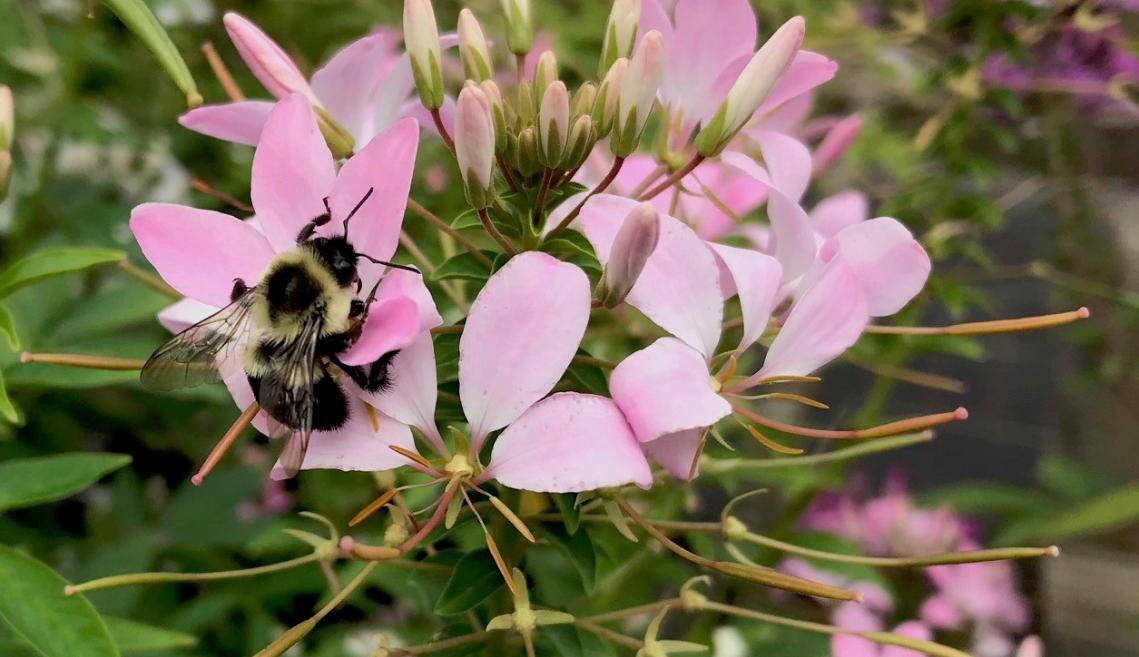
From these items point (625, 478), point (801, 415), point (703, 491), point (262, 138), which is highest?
point (262, 138)

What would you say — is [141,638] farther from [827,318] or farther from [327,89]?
[827,318]

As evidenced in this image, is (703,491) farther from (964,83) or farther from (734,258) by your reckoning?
(734,258)

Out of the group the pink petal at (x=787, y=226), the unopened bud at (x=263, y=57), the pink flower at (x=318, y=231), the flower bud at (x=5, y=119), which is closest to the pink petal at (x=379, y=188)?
the pink flower at (x=318, y=231)

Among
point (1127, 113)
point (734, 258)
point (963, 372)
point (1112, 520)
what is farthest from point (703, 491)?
point (734, 258)

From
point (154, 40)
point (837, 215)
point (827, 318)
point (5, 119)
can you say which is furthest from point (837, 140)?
point (5, 119)

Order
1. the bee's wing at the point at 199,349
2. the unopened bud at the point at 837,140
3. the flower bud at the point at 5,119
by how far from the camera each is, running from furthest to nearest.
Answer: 1. the unopened bud at the point at 837,140
2. the flower bud at the point at 5,119
3. the bee's wing at the point at 199,349

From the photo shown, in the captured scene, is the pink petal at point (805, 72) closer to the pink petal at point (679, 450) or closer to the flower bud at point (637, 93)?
the flower bud at point (637, 93)
